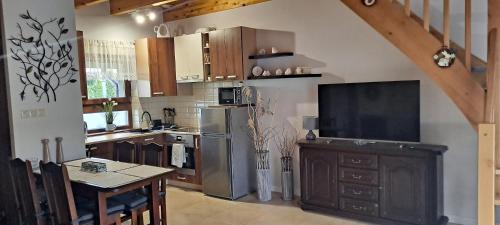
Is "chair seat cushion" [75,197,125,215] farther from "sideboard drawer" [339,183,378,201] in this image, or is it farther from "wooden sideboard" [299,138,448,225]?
"sideboard drawer" [339,183,378,201]

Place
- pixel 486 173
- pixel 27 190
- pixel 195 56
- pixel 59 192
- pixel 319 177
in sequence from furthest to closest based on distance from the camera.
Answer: pixel 195 56 < pixel 319 177 < pixel 27 190 < pixel 59 192 < pixel 486 173

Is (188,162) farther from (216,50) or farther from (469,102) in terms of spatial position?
(469,102)

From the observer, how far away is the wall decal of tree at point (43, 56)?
371 cm

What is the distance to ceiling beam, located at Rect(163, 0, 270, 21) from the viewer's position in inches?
209

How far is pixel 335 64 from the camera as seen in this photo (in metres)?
4.48

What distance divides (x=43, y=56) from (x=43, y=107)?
53 cm

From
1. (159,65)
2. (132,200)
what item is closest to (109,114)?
(159,65)

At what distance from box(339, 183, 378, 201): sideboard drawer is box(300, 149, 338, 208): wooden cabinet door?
100mm

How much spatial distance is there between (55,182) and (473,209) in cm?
383

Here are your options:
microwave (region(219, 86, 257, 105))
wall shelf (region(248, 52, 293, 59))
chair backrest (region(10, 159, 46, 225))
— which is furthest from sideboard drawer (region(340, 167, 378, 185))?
chair backrest (region(10, 159, 46, 225))

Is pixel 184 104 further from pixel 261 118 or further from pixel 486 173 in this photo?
pixel 486 173

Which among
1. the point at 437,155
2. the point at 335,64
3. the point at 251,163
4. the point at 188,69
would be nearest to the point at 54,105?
the point at 188,69

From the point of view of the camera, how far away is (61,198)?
2779mm

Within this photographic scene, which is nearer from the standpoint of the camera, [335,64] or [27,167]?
[27,167]
